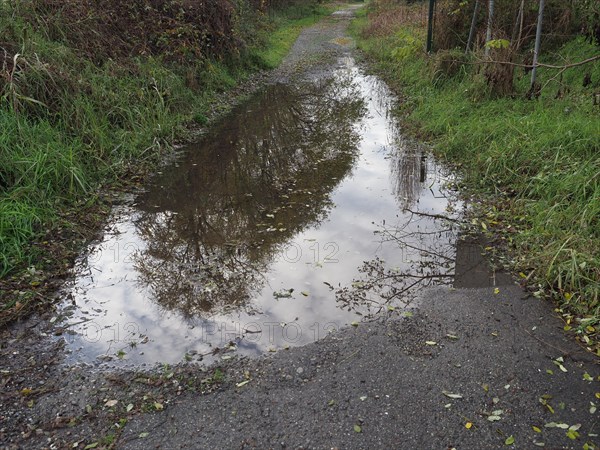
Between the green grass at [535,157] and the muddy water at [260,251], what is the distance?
0.59 m

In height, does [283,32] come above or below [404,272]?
above

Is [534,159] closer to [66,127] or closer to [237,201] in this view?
[237,201]

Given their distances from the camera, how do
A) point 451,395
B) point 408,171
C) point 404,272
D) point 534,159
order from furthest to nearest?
1. point 408,171
2. point 534,159
3. point 404,272
4. point 451,395

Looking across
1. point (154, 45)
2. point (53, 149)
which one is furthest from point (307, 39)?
point (53, 149)

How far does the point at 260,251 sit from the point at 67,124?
12.0 ft

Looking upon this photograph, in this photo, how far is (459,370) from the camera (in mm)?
3332

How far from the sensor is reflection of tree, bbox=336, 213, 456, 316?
13.8 ft

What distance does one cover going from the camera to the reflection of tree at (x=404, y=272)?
4199mm

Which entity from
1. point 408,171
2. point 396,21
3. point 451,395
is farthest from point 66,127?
point 396,21

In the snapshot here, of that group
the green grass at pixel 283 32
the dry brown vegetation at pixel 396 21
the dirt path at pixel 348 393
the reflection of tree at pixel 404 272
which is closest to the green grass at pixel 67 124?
the dirt path at pixel 348 393

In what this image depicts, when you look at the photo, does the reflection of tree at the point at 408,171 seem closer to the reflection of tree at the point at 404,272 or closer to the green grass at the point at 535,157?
the green grass at the point at 535,157

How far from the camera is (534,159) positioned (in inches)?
232

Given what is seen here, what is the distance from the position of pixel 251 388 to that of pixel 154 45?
869 cm

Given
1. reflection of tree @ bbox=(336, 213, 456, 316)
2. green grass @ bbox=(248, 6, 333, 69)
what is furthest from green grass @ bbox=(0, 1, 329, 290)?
green grass @ bbox=(248, 6, 333, 69)
